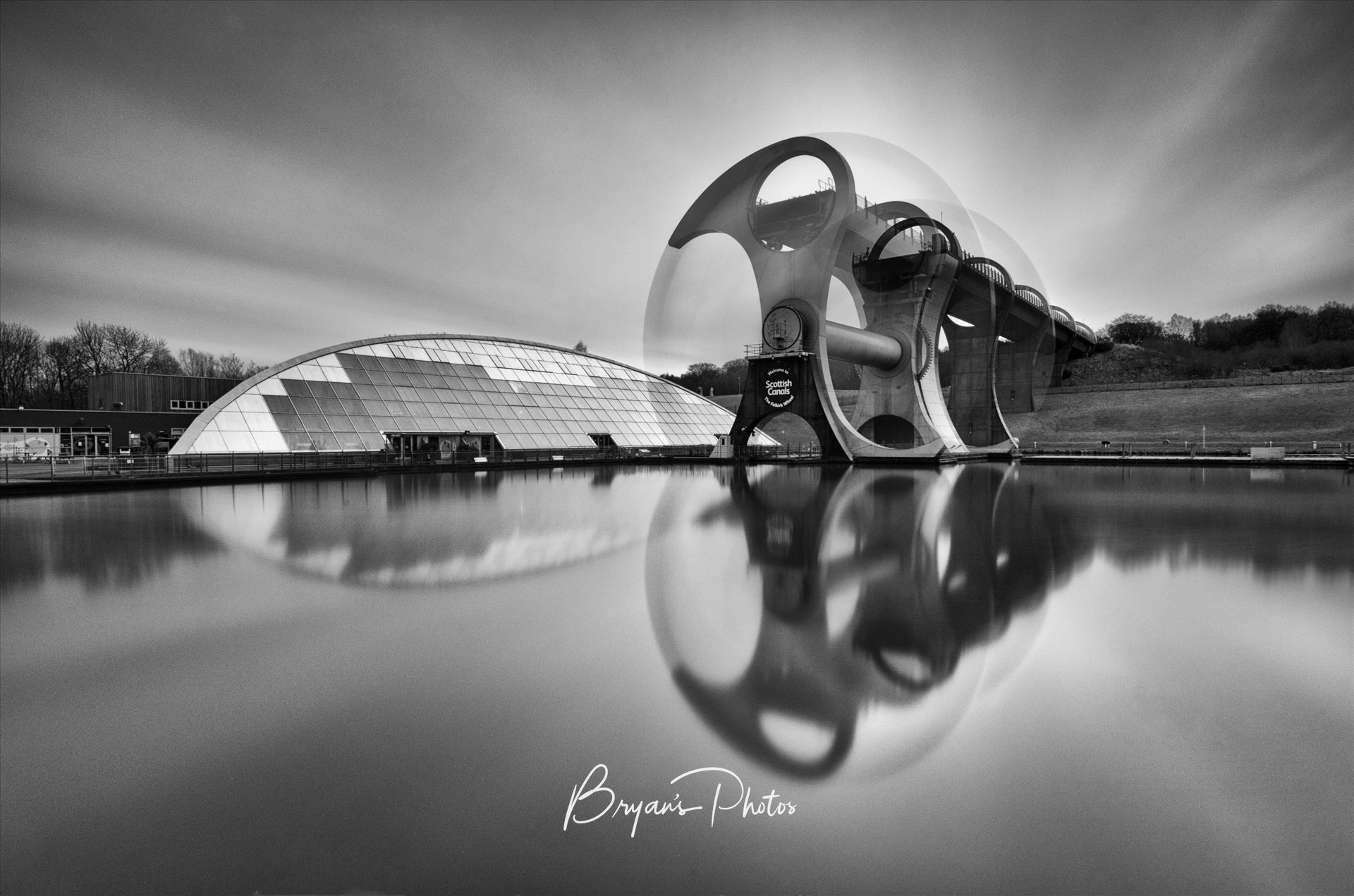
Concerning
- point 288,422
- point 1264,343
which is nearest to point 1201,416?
point 1264,343

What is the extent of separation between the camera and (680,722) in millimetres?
3271

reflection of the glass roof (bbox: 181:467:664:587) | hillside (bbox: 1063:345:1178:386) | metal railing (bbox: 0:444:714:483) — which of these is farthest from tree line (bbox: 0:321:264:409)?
hillside (bbox: 1063:345:1178:386)

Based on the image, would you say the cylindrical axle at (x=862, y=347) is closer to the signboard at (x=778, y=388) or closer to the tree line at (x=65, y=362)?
the signboard at (x=778, y=388)

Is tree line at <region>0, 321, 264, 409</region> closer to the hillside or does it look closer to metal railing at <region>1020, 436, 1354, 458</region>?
metal railing at <region>1020, 436, 1354, 458</region>

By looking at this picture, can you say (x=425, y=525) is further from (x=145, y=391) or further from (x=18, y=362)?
(x=18, y=362)

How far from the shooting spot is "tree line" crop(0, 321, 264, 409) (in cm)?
4416

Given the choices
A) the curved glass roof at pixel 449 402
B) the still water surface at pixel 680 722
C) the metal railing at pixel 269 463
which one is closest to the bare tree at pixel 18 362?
the metal railing at pixel 269 463

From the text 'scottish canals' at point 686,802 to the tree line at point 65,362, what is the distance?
172 ft

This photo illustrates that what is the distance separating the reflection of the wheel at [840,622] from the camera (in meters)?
3.24

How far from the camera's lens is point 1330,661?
4184 mm

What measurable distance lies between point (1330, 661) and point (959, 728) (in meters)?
2.96

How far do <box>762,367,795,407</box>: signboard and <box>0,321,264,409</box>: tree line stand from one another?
134 ft

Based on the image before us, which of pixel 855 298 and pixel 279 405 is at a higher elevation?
pixel 855 298

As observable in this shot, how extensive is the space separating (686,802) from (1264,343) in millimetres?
85782
